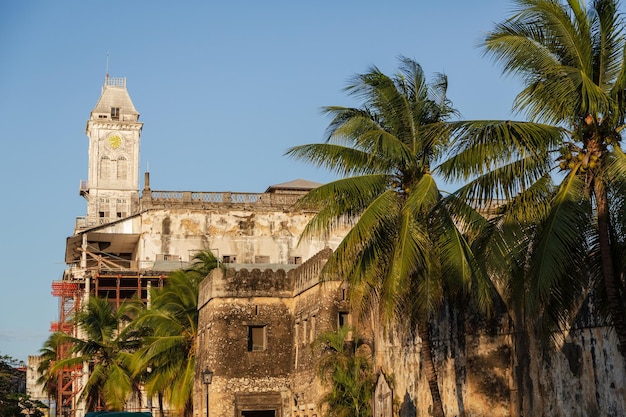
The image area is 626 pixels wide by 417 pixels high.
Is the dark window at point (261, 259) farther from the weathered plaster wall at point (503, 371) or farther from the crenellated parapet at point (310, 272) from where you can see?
the weathered plaster wall at point (503, 371)

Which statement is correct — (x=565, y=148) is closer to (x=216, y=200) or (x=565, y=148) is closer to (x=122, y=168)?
(x=216, y=200)

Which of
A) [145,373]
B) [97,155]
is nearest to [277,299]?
[145,373]

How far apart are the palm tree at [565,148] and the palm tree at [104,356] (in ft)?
95.0

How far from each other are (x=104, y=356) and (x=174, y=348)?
21.1 ft

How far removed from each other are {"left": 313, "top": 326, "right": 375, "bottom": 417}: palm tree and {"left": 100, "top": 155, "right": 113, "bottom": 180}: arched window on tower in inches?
2785

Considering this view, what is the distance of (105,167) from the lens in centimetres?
9844

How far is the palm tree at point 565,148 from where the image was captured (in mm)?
16578

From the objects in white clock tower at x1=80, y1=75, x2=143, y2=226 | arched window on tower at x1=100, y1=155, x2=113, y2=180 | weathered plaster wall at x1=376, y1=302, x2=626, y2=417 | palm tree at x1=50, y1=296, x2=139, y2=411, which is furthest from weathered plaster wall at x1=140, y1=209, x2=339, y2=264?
arched window on tower at x1=100, y1=155, x2=113, y2=180

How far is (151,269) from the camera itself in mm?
60719

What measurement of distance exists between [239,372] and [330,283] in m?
5.52

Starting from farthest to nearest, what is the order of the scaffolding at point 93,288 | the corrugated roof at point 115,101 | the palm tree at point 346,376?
the corrugated roof at point 115,101 → the scaffolding at point 93,288 → the palm tree at point 346,376

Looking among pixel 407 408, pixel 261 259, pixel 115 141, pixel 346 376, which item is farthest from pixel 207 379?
pixel 115 141

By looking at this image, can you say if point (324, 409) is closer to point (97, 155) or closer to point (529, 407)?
point (529, 407)

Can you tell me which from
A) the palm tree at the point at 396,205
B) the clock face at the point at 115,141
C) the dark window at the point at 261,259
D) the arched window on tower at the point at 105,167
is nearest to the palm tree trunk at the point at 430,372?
the palm tree at the point at 396,205
